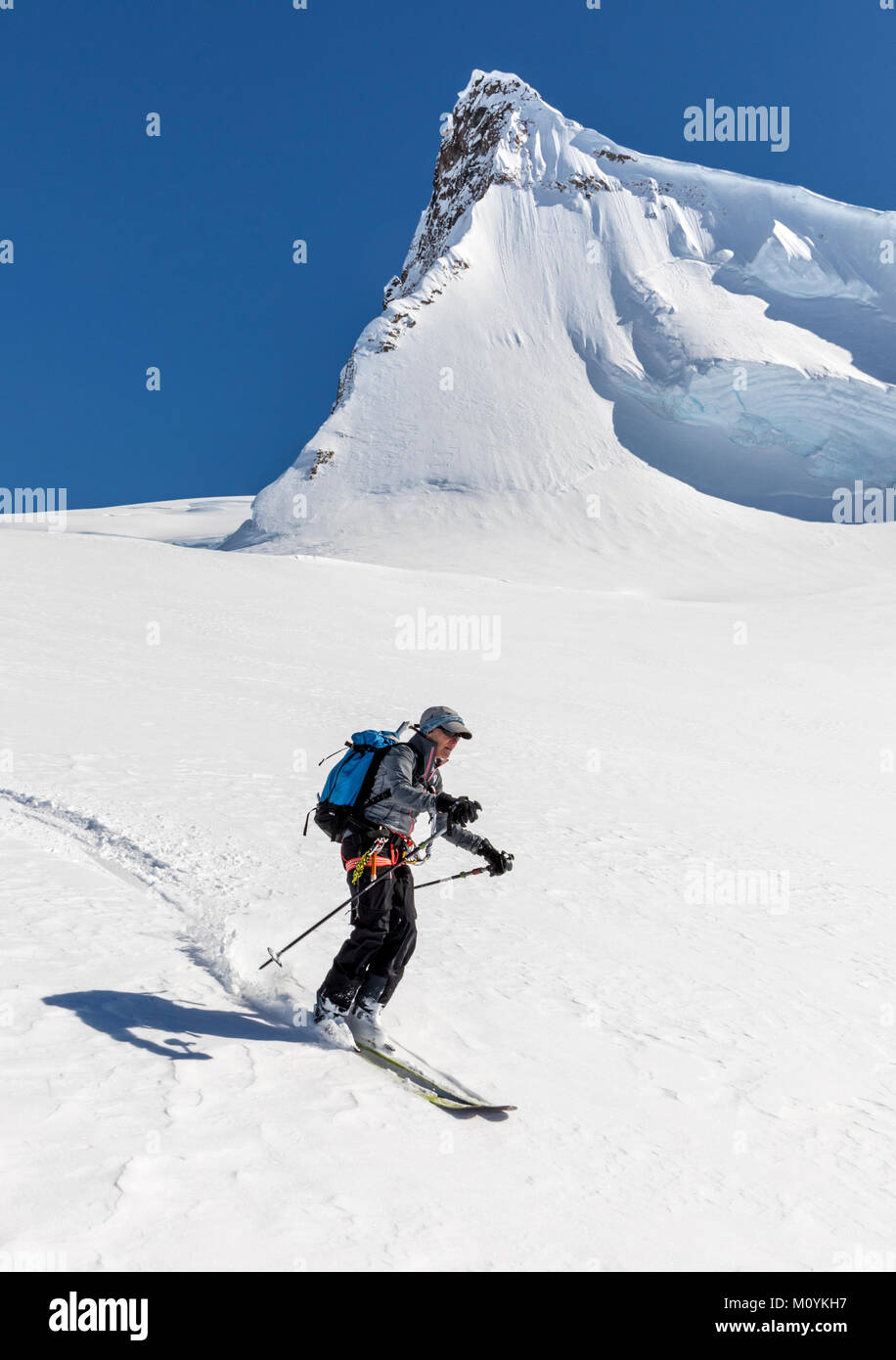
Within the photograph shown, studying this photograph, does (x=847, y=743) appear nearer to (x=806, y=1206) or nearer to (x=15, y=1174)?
(x=806, y=1206)

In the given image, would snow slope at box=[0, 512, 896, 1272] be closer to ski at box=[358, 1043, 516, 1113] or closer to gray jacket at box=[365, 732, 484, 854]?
ski at box=[358, 1043, 516, 1113]

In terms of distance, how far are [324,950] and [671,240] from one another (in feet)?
246

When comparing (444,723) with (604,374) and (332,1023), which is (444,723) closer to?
(332,1023)

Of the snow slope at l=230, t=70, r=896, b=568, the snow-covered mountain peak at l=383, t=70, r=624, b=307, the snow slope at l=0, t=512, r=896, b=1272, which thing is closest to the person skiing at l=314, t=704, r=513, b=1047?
the snow slope at l=0, t=512, r=896, b=1272

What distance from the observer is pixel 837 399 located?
5744cm

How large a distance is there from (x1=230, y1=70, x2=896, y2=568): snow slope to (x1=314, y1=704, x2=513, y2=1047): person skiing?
141ft

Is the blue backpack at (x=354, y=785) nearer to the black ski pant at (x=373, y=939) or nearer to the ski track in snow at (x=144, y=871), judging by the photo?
the black ski pant at (x=373, y=939)

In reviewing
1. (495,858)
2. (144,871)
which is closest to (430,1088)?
(495,858)

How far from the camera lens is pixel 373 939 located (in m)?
4.97

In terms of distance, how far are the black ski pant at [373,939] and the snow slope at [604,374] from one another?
142 ft

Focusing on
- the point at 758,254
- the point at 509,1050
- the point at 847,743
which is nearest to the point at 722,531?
the point at 758,254

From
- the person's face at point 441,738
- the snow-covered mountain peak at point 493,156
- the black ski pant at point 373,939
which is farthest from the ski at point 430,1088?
the snow-covered mountain peak at point 493,156

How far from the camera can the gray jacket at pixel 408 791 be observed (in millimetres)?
4852

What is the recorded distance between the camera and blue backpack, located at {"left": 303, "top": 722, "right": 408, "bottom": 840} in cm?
500
